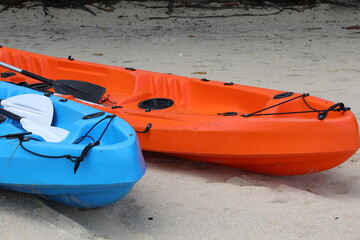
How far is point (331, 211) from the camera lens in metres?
3.18

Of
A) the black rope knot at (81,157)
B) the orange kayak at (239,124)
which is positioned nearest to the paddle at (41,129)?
the orange kayak at (239,124)

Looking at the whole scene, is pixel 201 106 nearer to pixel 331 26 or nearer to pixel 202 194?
pixel 202 194

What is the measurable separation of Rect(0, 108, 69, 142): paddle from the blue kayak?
0.84 feet

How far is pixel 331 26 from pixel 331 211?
5.81 metres

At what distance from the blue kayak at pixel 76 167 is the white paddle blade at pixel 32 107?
430 millimetres

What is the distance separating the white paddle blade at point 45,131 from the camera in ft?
11.2

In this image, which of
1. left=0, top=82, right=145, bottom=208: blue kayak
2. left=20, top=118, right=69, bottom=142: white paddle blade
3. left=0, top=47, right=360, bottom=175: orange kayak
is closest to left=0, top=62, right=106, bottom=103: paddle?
left=0, top=47, right=360, bottom=175: orange kayak

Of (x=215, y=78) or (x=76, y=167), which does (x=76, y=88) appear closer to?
(x=76, y=167)

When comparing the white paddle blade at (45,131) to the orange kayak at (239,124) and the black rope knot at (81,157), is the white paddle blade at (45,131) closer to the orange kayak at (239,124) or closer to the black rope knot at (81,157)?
the orange kayak at (239,124)

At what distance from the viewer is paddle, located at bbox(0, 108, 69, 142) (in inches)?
134

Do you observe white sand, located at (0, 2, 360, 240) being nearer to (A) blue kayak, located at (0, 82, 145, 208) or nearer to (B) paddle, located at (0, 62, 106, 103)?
(A) blue kayak, located at (0, 82, 145, 208)

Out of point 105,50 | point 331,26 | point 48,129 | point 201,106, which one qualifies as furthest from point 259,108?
point 331,26

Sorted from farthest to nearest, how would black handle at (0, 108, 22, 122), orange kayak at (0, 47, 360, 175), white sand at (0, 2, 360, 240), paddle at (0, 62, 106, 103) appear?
1. paddle at (0, 62, 106, 103)
2. black handle at (0, 108, 22, 122)
3. orange kayak at (0, 47, 360, 175)
4. white sand at (0, 2, 360, 240)

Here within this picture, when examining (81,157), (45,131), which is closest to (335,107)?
(81,157)
